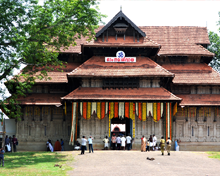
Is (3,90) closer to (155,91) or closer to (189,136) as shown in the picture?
(155,91)

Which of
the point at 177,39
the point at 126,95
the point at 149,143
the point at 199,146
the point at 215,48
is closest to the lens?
the point at 149,143

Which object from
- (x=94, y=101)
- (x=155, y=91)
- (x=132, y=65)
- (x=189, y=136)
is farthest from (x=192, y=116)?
(x=94, y=101)

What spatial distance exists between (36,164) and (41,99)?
14.2 metres

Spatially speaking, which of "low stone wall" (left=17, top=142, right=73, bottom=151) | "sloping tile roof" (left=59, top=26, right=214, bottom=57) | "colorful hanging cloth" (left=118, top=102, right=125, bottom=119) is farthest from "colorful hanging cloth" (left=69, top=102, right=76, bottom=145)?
"sloping tile roof" (left=59, top=26, right=214, bottom=57)

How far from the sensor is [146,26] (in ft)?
150

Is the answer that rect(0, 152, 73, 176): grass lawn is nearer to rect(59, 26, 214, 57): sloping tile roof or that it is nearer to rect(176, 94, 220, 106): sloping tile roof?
rect(176, 94, 220, 106): sloping tile roof

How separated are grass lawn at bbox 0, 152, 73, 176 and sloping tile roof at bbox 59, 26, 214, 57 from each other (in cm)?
1570

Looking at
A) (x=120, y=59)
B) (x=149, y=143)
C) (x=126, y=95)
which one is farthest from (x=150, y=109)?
(x=120, y=59)

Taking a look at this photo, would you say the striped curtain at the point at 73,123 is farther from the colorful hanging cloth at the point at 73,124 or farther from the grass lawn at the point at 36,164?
the grass lawn at the point at 36,164

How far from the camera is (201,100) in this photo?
123 feet

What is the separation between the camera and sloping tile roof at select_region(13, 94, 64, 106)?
3694 centimetres

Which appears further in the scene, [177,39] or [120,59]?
[177,39]

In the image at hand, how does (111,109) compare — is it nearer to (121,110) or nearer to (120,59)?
(121,110)

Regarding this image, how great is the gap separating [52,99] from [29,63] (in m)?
9.03
